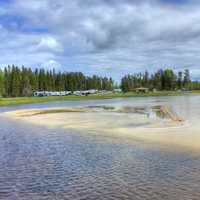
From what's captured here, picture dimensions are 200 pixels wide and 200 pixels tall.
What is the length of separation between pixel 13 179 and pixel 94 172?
4004 mm

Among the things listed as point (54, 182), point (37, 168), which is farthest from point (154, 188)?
point (37, 168)

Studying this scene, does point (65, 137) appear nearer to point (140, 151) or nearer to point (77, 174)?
point (140, 151)

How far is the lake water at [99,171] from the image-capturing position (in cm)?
1432

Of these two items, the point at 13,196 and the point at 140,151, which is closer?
the point at 13,196

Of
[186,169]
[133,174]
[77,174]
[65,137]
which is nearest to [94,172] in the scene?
[77,174]

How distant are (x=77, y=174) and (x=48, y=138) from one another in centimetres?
1380

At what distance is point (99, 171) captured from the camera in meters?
17.9

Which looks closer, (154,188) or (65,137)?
(154,188)

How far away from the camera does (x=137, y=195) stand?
1386 cm

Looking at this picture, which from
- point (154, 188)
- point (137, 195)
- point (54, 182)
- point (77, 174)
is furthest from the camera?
point (77, 174)

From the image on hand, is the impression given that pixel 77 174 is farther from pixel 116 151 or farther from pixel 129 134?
pixel 129 134

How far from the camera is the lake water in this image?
14.3 metres

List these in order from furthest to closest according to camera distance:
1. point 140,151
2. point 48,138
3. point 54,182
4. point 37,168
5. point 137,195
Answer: point 48,138, point 140,151, point 37,168, point 54,182, point 137,195

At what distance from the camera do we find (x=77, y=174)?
57.3 ft
